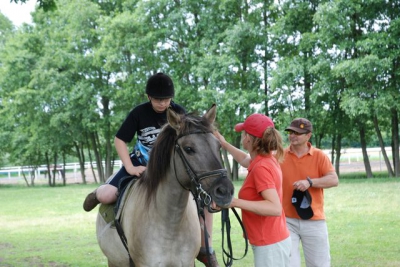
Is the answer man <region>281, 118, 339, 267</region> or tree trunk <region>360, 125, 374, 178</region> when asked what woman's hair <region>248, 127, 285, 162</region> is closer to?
man <region>281, 118, 339, 267</region>

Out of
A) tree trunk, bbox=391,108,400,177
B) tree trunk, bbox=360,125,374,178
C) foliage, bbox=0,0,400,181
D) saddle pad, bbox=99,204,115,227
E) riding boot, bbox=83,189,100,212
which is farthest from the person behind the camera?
tree trunk, bbox=360,125,374,178

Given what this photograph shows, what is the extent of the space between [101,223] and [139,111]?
1.46m

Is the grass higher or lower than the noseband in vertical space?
lower

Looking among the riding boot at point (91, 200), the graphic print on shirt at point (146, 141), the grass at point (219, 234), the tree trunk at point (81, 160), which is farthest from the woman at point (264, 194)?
the tree trunk at point (81, 160)

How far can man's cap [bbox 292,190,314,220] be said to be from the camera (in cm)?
593

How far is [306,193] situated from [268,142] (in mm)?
1771

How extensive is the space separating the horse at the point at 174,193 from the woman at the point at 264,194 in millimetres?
373

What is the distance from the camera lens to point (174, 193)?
466 cm

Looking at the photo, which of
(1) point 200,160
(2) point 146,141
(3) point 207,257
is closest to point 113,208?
(2) point 146,141

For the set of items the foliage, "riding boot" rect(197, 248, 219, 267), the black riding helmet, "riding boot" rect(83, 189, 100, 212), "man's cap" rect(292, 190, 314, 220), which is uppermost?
the foliage

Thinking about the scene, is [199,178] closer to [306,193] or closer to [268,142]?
[268,142]

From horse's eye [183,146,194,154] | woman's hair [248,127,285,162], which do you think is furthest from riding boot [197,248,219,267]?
horse's eye [183,146,194,154]

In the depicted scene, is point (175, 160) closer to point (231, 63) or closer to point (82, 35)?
point (231, 63)

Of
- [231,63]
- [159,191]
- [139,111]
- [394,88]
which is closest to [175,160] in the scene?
[159,191]
